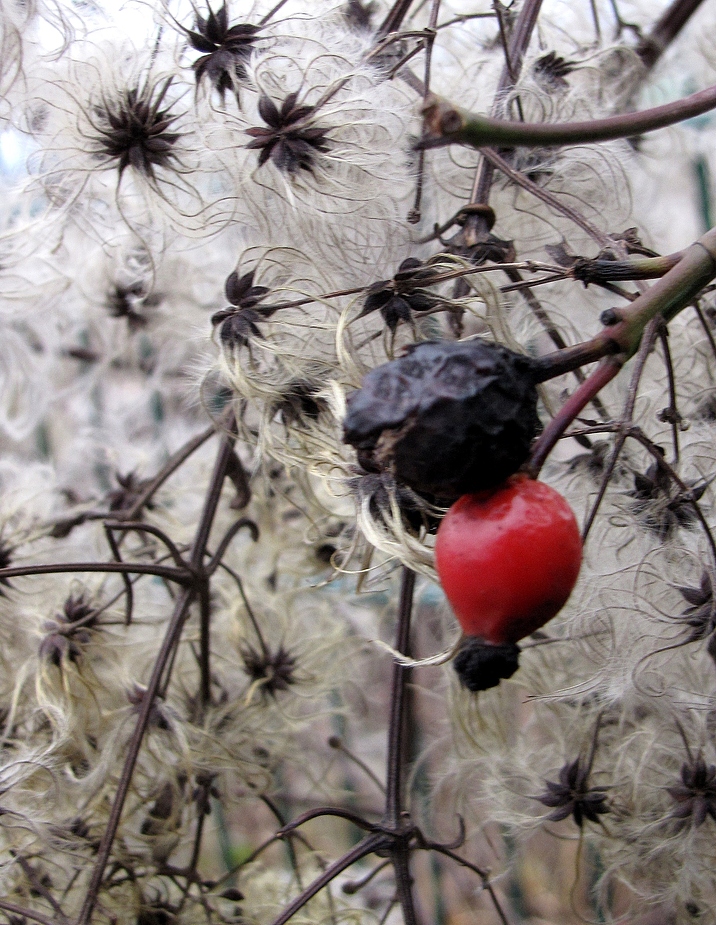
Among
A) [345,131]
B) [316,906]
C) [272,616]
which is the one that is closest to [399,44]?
[345,131]

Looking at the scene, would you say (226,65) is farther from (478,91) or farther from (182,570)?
(182,570)

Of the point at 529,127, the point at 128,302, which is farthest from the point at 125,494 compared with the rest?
the point at 529,127

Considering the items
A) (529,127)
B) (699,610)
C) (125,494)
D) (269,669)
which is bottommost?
(269,669)

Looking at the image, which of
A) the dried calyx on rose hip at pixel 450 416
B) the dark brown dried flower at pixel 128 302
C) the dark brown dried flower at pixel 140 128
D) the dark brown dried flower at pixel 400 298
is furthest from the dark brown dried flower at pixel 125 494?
the dried calyx on rose hip at pixel 450 416

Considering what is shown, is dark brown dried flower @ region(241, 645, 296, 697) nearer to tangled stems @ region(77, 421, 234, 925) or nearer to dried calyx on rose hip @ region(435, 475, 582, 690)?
tangled stems @ region(77, 421, 234, 925)

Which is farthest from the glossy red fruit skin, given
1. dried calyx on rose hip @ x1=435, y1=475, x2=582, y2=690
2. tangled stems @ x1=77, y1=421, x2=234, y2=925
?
tangled stems @ x1=77, y1=421, x2=234, y2=925

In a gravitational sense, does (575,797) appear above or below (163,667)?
below

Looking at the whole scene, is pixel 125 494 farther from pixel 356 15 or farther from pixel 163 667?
pixel 356 15
